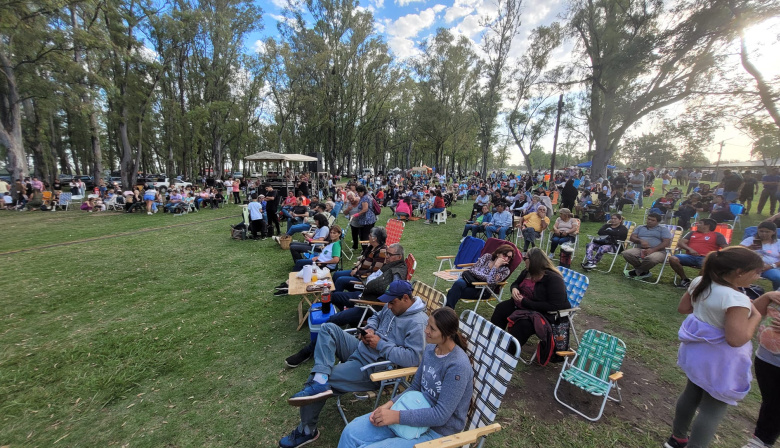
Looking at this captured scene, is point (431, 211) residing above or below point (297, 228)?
above

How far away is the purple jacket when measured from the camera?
201 centimetres

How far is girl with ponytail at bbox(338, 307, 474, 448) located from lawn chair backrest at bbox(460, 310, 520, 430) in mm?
170

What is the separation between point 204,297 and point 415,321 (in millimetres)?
4402

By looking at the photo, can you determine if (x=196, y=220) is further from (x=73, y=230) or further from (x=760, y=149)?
(x=760, y=149)

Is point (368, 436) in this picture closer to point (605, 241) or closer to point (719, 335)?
point (719, 335)

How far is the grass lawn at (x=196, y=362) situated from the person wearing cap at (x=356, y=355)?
316 millimetres

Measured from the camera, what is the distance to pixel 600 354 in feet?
10.2

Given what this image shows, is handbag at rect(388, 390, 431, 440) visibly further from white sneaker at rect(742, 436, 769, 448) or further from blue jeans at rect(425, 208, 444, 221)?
blue jeans at rect(425, 208, 444, 221)

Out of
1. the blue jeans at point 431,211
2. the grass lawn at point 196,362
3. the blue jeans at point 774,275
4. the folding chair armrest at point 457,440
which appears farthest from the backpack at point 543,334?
the blue jeans at point 431,211

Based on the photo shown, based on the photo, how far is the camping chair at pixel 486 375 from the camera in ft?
6.23

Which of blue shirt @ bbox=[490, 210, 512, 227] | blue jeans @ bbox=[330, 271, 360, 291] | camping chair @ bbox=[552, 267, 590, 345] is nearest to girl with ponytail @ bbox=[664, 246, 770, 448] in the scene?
camping chair @ bbox=[552, 267, 590, 345]

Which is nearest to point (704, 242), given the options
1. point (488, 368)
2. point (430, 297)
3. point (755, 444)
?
point (755, 444)

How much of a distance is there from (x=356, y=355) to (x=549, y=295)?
220 centimetres

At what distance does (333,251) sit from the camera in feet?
17.8
